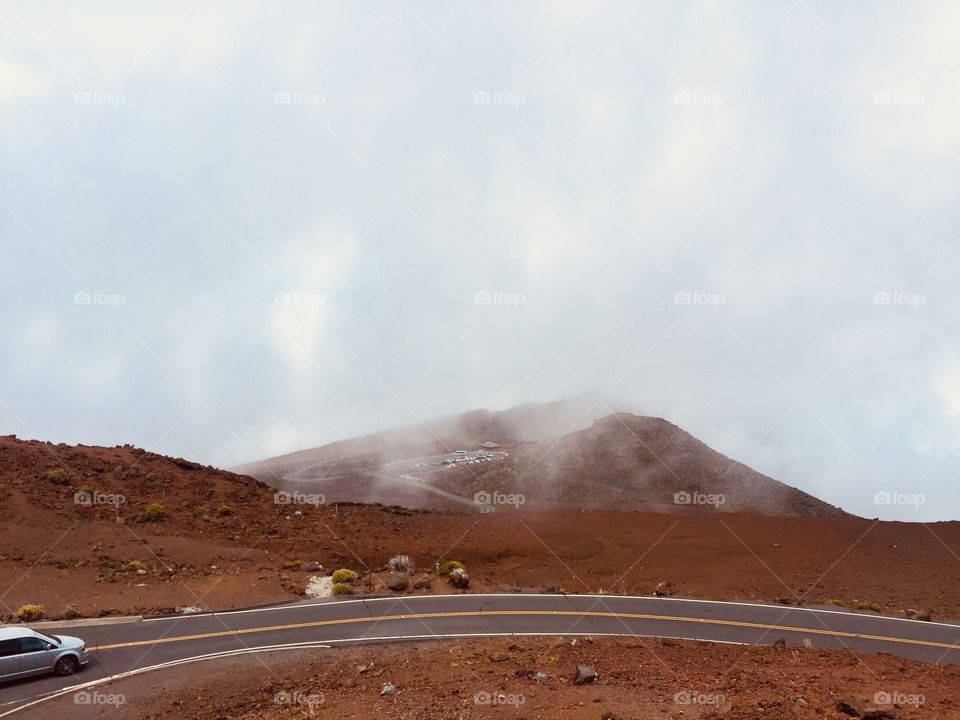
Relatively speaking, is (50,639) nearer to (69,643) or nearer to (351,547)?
(69,643)

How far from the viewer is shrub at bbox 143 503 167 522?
43.9 metres

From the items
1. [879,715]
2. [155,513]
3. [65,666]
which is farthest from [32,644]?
[879,715]

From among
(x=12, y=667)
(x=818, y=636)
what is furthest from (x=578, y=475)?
(x=12, y=667)

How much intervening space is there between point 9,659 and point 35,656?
71 cm

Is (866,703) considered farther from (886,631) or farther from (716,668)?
(886,631)

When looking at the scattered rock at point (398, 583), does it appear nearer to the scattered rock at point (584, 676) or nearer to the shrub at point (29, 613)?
the scattered rock at point (584, 676)

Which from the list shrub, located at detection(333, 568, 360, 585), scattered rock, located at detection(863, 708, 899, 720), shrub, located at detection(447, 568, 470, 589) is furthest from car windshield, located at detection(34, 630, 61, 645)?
scattered rock, located at detection(863, 708, 899, 720)

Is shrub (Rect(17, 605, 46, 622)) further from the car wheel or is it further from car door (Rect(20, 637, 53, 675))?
car door (Rect(20, 637, 53, 675))

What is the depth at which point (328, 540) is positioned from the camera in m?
46.6

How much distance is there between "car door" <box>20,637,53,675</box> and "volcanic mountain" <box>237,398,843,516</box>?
47.5 metres

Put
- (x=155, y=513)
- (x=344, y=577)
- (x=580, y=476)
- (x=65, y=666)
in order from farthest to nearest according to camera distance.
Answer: (x=580, y=476)
(x=155, y=513)
(x=344, y=577)
(x=65, y=666)

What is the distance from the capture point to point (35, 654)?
20.8 m

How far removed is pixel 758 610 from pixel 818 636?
16.0 ft

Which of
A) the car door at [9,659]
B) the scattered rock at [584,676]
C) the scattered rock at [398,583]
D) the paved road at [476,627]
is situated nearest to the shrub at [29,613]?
the paved road at [476,627]
